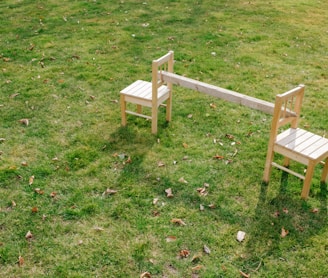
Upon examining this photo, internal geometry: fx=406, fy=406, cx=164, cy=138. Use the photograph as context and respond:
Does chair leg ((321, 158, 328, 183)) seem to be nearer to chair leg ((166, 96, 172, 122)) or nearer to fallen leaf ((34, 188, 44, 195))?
chair leg ((166, 96, 172, 122))

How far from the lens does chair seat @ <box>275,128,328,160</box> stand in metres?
4.79

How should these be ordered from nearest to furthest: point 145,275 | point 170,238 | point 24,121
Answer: point 145,275 < point 170,238 < point 24,121

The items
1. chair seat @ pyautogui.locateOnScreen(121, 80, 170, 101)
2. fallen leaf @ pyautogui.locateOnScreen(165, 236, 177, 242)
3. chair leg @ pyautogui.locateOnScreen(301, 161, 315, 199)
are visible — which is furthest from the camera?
chair seat @ pyautogui.locateOnScreen(121, 80, 170, 101)

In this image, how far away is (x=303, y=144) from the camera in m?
4.97

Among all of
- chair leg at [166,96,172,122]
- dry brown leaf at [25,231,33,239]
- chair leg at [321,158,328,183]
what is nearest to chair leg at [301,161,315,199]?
chair leg at [321,158,328,183]

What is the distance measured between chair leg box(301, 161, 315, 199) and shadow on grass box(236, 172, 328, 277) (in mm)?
93

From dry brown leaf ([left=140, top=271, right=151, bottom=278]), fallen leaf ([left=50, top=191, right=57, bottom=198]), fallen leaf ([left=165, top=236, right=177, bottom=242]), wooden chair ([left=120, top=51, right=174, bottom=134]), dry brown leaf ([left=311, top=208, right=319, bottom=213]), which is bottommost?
fallen leaf ([left=165, top=236, right=177, bottom=242])

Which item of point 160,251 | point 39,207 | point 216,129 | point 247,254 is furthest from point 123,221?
point 216,129

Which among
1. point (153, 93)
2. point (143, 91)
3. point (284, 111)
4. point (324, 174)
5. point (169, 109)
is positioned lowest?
point (324, 174)

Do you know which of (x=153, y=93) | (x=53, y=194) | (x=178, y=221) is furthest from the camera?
(x=153, y=93)

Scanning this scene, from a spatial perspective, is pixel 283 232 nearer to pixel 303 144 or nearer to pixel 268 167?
pixel 268 167

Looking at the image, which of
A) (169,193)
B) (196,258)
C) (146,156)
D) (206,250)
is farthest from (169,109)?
(196,258)

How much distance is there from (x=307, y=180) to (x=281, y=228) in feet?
2.27

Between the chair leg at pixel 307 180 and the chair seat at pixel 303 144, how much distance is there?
0.13 meters
